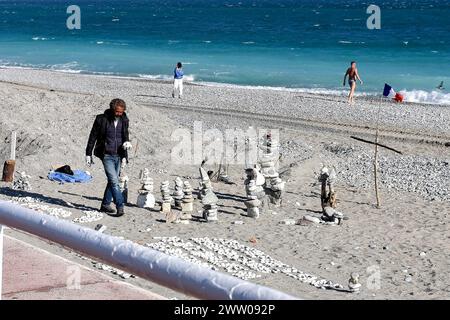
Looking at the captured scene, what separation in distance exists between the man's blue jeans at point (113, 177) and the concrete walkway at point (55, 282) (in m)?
5.32

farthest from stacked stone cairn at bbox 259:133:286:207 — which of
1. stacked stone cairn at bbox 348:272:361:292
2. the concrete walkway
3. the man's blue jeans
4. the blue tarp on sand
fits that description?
the concrete walkway

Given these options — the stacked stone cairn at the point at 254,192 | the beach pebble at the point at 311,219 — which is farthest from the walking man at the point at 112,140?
the beach pebble at the point at 311,219

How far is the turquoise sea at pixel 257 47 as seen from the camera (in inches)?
1689

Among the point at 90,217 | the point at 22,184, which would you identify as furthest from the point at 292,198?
the point at 22,184

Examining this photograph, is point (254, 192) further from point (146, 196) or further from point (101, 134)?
point (101, 134)

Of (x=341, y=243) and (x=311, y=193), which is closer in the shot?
(x=341, y=243)

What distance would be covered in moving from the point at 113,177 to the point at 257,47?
50661mm

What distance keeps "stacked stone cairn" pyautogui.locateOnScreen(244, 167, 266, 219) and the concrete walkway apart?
6277 millimetres

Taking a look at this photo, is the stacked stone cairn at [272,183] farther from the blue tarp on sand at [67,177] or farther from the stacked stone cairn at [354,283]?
the stacked stone cairn at [354,283]

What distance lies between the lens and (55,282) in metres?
5.88
